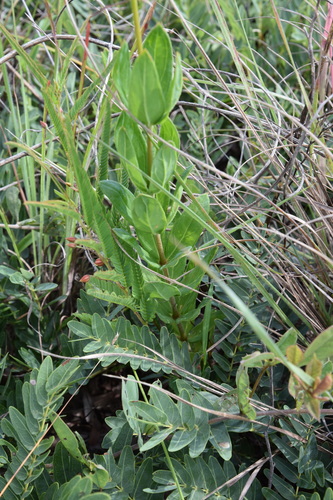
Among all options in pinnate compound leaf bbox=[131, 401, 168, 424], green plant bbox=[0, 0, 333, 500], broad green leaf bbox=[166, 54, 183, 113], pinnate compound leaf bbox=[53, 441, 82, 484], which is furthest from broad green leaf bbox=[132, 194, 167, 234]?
pinnate compound leaf bbox=[53, 441, 82, 484]

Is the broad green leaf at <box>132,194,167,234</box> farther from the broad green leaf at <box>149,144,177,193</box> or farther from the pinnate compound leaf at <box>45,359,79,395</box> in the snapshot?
the pinnate compound leaf at <box>45,359,79,395</box>

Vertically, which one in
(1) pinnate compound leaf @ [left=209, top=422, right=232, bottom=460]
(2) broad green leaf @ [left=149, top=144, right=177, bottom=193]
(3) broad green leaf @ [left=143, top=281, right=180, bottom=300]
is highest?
(2) broad green leaf @ [left=149, top=144, right=177, bottom=193]

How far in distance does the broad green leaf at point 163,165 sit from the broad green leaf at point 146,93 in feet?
0.14

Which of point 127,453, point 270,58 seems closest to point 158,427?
point 127,453

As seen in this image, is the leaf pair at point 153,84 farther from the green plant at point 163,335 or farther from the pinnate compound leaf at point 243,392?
the pinnate compound leaf at point 243,392

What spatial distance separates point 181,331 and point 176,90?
39 cm

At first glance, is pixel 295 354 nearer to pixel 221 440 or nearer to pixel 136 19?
pixel 221 440

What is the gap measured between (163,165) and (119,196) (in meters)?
0.10

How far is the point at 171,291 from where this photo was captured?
0.81 meters

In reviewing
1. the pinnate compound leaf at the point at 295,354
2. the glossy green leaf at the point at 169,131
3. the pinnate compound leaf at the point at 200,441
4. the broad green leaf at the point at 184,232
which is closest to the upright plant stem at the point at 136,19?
the glossy green leaf at the point at 169,131

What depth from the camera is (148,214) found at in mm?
734

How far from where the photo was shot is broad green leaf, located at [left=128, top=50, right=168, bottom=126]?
2.02ft

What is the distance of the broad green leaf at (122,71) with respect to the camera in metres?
0.68

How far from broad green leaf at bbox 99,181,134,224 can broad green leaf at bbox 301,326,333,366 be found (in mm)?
302
